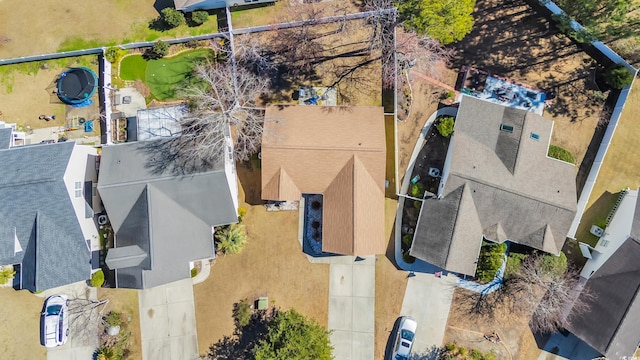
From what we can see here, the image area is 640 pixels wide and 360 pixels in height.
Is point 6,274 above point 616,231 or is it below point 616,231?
below

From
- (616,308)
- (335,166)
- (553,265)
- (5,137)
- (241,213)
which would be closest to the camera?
(616,308)

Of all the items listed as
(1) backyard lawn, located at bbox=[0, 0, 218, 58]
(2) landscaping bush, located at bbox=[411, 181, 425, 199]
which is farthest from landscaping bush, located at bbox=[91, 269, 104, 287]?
(2) landscaping bush, located at bbox=[411, 181, 425, 199]

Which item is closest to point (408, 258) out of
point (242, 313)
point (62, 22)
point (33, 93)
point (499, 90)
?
point (242, 313)

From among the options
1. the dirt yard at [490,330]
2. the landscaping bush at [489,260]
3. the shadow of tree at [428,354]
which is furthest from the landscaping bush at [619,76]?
the shadow of tree at [428,354]

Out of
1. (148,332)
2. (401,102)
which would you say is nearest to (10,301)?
(148,332)

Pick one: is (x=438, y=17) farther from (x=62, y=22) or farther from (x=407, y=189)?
(x=62, y=22)

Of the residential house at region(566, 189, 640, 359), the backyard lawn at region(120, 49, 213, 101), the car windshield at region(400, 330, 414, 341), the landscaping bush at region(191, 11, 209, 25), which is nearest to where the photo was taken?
the residential house at region(566, 189, 640, 359)

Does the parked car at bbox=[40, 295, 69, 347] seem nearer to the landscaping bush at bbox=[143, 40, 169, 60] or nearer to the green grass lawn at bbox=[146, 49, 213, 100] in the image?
the green grass lawn at bbox=[146, 49, 213, 100]
